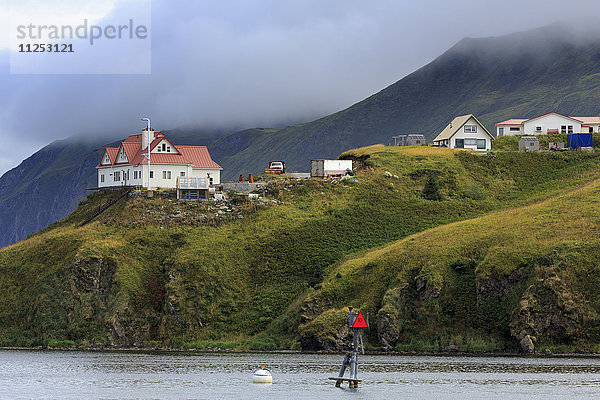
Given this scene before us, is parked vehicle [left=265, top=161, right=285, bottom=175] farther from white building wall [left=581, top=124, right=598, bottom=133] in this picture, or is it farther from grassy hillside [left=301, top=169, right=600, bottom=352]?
white building wall [left=581, top=124, right=598, bottom=133]

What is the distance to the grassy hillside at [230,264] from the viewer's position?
122 metres

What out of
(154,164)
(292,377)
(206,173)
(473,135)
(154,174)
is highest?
(473,135)

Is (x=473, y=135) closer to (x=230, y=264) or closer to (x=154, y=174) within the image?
(x=154, y=174)

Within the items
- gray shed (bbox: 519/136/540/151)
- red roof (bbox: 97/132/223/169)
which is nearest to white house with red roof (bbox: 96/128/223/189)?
red roof (bbox: 97/132/223/169)

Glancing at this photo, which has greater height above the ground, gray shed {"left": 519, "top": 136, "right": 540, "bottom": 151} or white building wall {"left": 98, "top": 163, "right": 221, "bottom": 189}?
gray shed {"left": 519, "top": 136, "right": 540, "bottom": 151}

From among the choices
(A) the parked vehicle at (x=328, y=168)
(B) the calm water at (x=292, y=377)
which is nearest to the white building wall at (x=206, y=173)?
(A) the parked vehicle at (x=328, y=168)

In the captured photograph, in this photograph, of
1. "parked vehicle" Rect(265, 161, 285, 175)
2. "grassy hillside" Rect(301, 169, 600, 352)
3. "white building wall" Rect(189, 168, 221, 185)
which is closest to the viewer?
"grassy hillside" Rect(301, 169, 600, 352)

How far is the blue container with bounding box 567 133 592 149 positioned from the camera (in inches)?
7259

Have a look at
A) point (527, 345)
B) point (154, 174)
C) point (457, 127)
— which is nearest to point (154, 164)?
point (154, 174)

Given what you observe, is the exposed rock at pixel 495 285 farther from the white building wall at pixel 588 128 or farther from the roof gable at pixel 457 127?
the white building wall at pixel 588 128

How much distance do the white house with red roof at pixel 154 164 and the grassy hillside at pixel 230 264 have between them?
16.5 feet

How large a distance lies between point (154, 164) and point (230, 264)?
26.4 meters

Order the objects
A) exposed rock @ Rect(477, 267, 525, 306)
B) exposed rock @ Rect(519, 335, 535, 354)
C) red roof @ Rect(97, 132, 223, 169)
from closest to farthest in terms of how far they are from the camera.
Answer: exposed rock @ Rect(519, 335, 535, 354) < exposed rock @ Rect(477, 267, 525, 306) < red roof @ Rect(97, 132, 223, 169)

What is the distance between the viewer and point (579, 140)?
185375 mm
